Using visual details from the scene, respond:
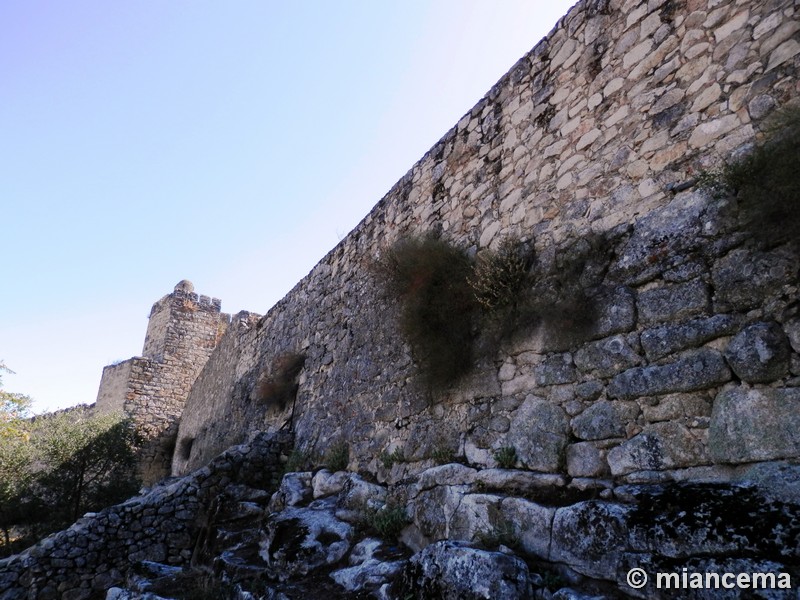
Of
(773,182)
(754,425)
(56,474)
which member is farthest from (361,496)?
(56,474)

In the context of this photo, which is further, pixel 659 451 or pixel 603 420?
pixel 603 420

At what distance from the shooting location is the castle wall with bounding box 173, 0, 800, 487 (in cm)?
287

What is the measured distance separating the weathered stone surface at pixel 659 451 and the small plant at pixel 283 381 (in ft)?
19.9

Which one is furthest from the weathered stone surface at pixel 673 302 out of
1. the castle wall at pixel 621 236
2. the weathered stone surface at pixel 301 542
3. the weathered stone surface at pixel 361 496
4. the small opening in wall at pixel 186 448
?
the small opening in wall at pixel 186 448

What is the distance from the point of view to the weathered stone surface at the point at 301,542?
4051 millimetres

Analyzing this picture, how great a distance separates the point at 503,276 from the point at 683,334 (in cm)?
154

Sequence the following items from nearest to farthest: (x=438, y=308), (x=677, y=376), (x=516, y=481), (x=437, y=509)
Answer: (x=677, y=376)
(x=516, y=481)
(x=437, y=509)
(x=438, y=308)

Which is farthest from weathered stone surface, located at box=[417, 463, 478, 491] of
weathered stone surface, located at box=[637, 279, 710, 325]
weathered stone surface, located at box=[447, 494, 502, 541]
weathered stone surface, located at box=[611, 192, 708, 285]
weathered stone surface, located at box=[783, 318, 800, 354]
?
weathered stone surface, located at box=[783, 318, 800, 354]

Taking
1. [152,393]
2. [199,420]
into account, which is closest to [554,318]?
[199,420]

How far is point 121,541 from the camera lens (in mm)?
6090

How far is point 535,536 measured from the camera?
9.99 feet

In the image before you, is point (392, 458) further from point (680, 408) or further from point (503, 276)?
point (680, 408)

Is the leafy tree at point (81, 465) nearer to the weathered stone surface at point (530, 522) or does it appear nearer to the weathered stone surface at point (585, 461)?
the weathered stone surface at point (530, 522)

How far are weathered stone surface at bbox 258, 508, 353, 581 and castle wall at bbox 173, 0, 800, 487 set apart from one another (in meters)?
0.81
